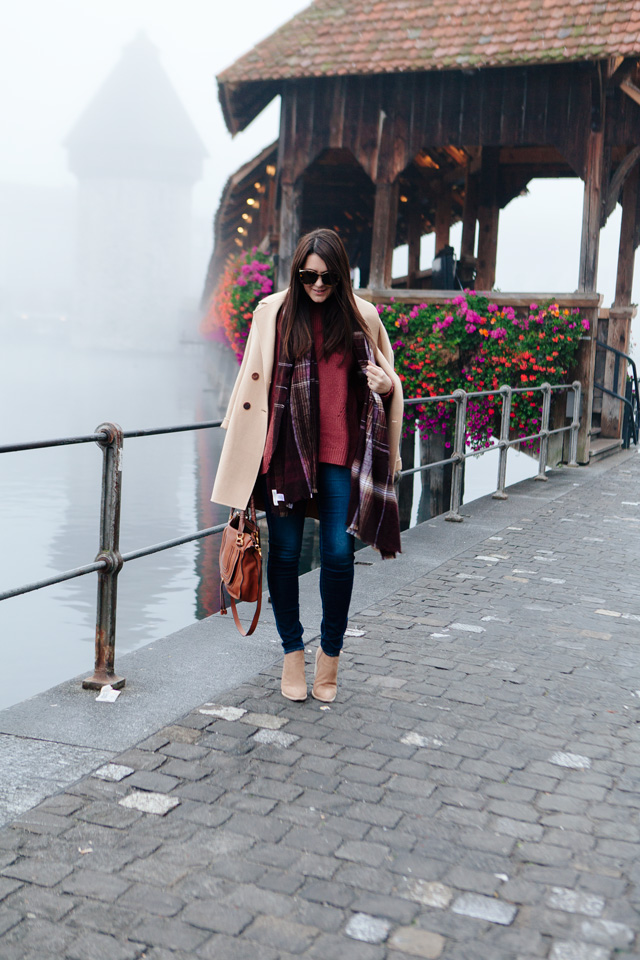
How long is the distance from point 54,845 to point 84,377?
53071 millimetres

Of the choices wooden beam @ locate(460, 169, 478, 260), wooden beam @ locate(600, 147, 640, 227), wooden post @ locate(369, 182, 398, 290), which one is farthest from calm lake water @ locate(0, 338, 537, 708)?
wooden beam @ locate(600, 147, 640, 227)

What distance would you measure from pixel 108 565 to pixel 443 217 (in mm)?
16408

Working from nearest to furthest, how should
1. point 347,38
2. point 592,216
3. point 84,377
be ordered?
point 592,216 → point 347,38 → point 84,377

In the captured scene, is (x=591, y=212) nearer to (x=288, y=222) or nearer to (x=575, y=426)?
(x=575, y=426)

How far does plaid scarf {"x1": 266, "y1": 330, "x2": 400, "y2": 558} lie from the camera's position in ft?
11.5

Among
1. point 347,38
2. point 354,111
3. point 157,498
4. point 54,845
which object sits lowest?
point 157,498

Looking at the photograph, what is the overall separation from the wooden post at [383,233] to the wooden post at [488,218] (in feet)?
9.84

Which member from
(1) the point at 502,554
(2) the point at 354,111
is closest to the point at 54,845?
(1) the point at 502,554

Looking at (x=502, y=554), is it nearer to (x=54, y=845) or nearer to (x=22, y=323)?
(x=54, y=845)

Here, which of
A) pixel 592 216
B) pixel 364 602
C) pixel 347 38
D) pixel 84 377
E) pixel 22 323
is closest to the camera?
pixel 364 602

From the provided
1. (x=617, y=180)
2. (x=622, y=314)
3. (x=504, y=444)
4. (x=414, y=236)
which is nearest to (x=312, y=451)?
(x=504, y=444)

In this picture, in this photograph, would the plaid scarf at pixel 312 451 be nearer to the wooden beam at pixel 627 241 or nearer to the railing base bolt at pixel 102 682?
the railing base bolt at pixel 102 682

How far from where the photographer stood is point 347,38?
44.2ft

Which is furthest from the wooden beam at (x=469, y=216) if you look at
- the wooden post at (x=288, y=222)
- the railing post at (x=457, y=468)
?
the railing post at (x=457, y=468)
